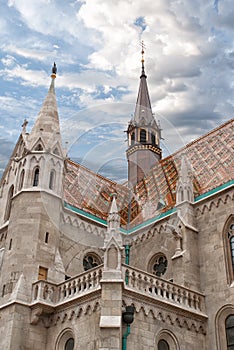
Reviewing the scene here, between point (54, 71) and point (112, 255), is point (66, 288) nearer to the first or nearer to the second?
point (112, 255)

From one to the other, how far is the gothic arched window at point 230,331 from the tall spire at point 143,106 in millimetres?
20746

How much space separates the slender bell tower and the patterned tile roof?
2097 mm

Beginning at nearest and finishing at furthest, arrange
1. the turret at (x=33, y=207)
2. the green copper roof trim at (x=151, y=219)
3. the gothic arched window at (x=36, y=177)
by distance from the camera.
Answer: the turret at (x=33, y=207), the green copper roof trim at (x=151, y=219), the gothic arched window at (x=36, y=177)

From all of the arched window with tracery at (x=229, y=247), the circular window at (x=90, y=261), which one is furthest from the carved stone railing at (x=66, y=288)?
the arched window with tracery at (x=229, y=247)

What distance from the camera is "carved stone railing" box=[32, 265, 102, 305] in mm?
16812

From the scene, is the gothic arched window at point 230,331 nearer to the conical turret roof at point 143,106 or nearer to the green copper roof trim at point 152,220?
the green copper roof trim at point 152,220

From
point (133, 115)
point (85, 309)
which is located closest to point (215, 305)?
point (85, 309)

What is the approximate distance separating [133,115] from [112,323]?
2474cm

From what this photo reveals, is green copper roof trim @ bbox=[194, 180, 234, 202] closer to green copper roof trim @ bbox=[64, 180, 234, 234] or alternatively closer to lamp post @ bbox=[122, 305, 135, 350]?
green copper roof trim @ bbox=[64, 180, 234, 234]

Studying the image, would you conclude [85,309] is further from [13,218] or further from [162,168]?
[162,168]

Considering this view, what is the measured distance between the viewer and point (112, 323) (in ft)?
48.0

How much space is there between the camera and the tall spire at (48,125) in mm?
22562

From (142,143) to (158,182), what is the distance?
7718 millimetres

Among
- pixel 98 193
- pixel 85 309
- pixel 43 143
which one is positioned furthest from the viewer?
pixel 98 193
